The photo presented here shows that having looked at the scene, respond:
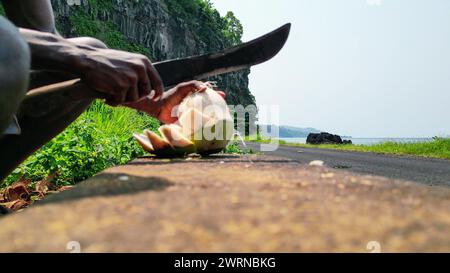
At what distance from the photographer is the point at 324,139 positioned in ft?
80.4

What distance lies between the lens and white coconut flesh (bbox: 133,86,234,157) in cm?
277

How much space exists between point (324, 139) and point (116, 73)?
77.3 feet

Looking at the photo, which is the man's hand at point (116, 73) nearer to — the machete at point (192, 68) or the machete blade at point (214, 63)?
the machete at point (192, 68)

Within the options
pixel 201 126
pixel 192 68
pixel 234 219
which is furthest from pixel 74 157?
pixel 234 219

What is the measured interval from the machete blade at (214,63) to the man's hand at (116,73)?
1.65 ft

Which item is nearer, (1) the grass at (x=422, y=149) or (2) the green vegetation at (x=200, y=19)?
(1) the grass at (x=422, y=149)

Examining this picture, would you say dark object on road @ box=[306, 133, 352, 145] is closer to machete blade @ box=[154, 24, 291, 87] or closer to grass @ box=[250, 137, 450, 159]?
grass @ box=[250, 137, 450, 159]

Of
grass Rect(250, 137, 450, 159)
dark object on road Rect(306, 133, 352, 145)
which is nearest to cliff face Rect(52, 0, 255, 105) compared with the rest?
dark object on road Rect(306, 133, 352, 145)

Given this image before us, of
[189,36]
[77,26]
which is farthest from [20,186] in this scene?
[189,36]

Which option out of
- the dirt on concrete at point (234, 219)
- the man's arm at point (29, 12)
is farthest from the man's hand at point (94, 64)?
the man's arm at point (29, 12)

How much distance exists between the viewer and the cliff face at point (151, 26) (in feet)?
81.9

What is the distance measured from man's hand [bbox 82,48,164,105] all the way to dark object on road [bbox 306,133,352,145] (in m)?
22.5

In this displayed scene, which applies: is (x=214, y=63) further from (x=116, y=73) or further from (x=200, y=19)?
(x=200, y=19)
